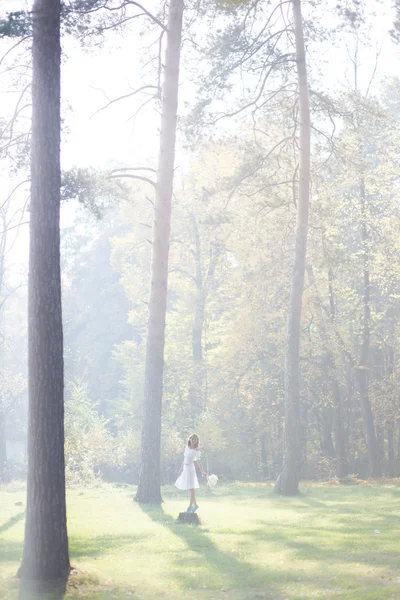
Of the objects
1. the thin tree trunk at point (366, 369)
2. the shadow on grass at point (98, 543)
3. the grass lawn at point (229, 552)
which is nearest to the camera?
the grass lawn at point (229, 552)

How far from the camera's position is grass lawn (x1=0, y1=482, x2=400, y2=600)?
7641 millimetres

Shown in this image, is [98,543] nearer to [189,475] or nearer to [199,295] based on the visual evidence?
[189,475]

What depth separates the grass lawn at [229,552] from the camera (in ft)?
25.1

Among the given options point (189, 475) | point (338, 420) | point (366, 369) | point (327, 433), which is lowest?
point (189, 475)

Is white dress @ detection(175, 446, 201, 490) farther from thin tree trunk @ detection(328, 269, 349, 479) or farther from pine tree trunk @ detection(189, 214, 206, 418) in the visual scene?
pine tree trunk @ detection(189, 214, 206, 418)

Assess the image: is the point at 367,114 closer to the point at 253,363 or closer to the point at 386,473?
the point at 253,363

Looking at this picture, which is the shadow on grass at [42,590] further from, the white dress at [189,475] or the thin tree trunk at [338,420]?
the thin tree trunk at [338,420]

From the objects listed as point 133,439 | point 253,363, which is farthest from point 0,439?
point 253,363

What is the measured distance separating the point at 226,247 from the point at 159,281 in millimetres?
12791

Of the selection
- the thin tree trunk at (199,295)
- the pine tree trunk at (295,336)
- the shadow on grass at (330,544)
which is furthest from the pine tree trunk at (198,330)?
the shadow on grass at (330,544)

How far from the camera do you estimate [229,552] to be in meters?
9.66

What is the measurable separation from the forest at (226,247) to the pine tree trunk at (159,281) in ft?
0.16

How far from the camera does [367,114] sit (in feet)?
63.5

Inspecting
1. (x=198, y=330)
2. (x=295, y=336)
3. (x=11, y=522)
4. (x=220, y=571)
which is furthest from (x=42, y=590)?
(x=198, y=330)
